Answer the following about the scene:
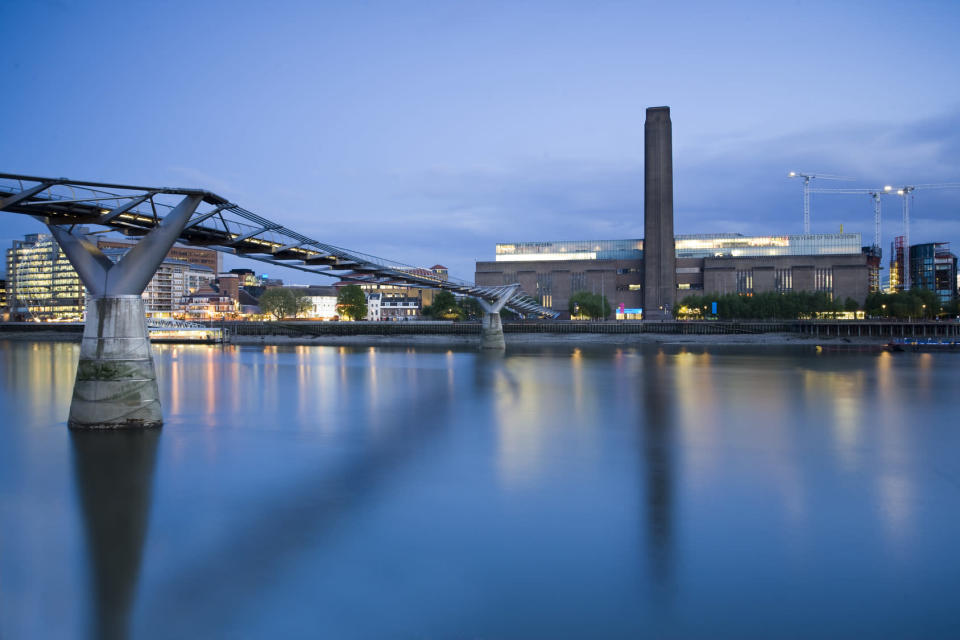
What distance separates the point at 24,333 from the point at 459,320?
183ft

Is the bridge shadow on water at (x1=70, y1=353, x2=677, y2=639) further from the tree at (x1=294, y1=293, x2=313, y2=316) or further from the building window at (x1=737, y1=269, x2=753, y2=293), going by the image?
the tree at (x1=294, y1=293, x2=313, y2=316)

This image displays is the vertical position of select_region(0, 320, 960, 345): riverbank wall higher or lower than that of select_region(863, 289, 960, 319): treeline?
lower

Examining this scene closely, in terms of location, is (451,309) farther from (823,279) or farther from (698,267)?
(823,279)

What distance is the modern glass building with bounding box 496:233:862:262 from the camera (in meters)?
91.0

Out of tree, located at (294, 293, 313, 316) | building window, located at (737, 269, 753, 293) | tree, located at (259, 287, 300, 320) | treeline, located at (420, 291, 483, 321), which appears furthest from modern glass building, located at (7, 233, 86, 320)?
building window, located at (737, 269, 753, 293)

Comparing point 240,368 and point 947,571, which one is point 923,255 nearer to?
point 240,368

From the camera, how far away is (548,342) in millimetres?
71188

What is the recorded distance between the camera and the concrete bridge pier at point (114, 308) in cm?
1411

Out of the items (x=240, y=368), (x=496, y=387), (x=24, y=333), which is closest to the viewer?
(x=496, y=387)

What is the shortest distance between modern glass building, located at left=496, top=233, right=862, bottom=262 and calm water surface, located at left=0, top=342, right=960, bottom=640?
77.6 m

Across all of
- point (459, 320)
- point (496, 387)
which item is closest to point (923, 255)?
point (459, 320)

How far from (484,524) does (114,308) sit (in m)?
9.62

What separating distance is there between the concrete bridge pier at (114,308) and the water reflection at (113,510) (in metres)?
1.22

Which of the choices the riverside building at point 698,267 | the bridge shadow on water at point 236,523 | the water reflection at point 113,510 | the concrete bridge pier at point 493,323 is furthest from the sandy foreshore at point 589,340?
the water reflection at point 113,510
